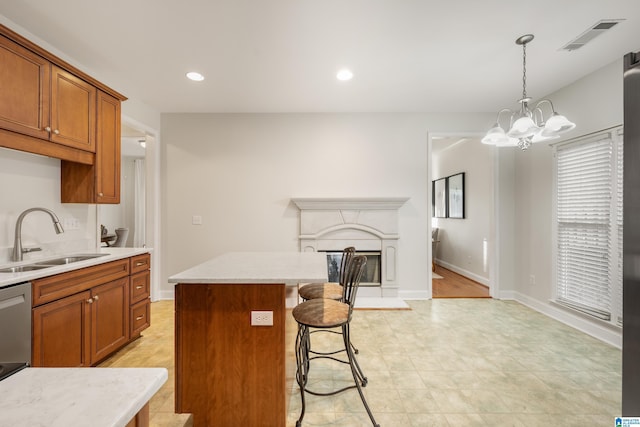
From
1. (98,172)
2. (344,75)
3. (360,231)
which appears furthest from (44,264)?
(360,231)

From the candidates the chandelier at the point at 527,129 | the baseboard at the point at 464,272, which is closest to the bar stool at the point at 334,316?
the chandelier at the point at 527,129

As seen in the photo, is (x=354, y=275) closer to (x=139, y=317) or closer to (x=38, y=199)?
(x=139, y=317)

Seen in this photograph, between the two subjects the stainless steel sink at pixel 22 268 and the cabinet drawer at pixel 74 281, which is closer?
the cabinet drawer at pixel 74 281

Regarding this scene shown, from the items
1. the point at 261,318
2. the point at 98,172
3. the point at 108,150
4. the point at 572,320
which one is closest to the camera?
the point at 261,318

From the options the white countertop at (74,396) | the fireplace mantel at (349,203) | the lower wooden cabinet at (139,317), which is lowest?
the lower wooden cabinet at (139,317)

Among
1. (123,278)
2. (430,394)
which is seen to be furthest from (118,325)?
(430,394)

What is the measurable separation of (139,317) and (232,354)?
1.75 metres

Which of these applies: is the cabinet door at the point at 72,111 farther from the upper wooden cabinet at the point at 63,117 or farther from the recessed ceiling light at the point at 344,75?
the recessed ceiling light at the point at 344,75

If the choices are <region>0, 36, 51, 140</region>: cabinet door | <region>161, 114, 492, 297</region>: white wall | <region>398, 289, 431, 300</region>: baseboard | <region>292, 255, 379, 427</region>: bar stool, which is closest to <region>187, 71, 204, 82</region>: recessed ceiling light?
<region>161, 114, 492, 297</region>: white wall

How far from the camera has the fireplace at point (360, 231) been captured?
4141 mm

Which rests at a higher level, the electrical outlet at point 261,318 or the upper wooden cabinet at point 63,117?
the upper wooden cabinet at point 63,117

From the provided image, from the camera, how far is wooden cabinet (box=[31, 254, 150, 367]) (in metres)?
1.85

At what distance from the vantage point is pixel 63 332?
198cm

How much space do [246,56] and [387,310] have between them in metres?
→ 3.31
